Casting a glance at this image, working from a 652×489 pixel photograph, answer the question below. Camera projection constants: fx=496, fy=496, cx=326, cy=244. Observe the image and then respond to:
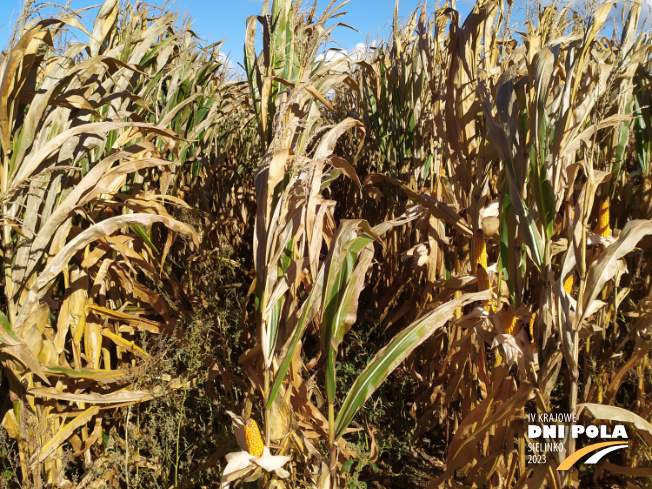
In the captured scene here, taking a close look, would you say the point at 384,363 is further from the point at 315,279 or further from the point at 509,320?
the point at 509,320

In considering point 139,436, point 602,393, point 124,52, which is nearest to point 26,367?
point 139,436

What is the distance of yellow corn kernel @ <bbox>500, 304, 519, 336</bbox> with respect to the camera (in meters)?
1.60

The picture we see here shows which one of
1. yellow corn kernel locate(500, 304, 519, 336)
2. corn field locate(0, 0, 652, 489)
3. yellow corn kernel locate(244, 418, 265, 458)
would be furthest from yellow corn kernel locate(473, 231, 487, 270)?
yellow corn kernel locate(244, 418, 265, 458)

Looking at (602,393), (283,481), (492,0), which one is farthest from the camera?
(602,393)

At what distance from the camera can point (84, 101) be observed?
173cm

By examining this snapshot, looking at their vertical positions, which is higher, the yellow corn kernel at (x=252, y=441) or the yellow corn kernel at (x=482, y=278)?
the yellow corn kernel at (x=482, y=278)

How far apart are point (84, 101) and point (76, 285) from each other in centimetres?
70

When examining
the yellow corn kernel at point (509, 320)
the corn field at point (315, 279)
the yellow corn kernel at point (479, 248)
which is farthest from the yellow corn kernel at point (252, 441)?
Result: the yellow corn kernel at point (479, 248)

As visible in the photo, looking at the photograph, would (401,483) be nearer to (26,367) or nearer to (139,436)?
(139,436)

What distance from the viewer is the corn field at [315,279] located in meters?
1.47

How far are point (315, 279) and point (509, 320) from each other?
2.13 ft

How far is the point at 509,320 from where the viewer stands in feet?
5.26

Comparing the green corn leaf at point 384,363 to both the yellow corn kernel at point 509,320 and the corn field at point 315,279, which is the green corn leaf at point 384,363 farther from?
the yellow corn kernel at point 509,320

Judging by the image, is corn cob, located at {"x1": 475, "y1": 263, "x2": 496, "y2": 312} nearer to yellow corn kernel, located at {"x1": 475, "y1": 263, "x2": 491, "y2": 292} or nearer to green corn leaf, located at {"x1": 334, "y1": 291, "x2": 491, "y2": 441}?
yellow corn kernel, located at {"x1": 475, "y1": 263, "x2": 491, "y2": 292}
